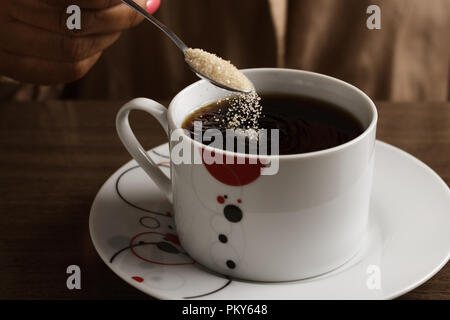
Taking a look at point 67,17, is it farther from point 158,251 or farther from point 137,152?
point 158,251

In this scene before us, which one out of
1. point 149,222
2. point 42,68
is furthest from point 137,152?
point 42,68

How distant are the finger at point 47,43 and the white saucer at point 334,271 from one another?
225 mm

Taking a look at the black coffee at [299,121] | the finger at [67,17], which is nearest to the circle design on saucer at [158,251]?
the black coffee at [299,121]

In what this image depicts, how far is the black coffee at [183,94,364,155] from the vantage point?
2.09 feet

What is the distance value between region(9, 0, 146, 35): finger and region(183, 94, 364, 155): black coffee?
23cm

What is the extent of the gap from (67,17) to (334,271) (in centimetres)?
54

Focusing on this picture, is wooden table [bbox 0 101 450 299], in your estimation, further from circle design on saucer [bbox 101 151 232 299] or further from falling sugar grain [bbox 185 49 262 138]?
falling sugar grain [bbox 185 49 262 138]

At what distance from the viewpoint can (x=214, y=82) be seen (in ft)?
2.29

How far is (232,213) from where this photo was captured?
1.90 ft

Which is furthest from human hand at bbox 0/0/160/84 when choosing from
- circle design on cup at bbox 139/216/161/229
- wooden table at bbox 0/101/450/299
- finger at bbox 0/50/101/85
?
circle design on cup at bbox 139/216/161/229

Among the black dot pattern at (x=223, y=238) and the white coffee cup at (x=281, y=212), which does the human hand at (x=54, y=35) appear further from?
the black dot pattern at (x=223, y=238)

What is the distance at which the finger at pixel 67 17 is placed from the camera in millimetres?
827

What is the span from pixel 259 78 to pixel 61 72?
0.39 metres
